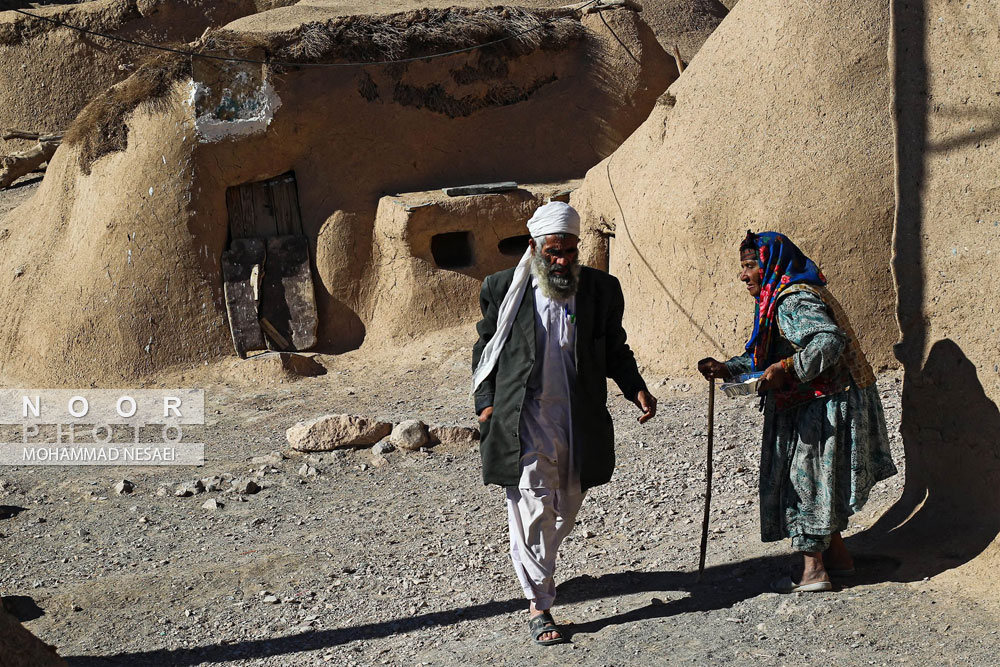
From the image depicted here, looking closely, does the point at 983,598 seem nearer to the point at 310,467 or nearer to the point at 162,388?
the point at 310,467

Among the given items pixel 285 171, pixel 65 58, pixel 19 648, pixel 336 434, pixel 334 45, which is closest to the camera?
pixel 19 648

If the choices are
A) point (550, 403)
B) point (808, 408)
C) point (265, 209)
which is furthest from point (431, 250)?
point (808, 408)

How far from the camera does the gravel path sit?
4.08 meters

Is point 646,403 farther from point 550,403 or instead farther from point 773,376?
point 773,376

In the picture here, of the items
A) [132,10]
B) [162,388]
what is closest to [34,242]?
[162,388]

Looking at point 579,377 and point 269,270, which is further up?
point 269,270

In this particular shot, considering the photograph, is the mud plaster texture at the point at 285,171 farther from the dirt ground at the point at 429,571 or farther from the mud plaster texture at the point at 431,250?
the dirt ground at the point at 429,571

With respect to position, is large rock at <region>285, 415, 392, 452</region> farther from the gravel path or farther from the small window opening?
the small window opening

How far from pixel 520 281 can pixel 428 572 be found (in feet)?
Result: 6.17

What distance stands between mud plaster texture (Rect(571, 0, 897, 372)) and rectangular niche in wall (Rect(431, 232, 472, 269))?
10.3ft

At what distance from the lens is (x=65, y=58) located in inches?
592

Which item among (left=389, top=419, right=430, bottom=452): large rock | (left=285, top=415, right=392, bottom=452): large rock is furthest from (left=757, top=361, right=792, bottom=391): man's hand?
(left=285, top=415, right=392, bottom=452): large rock

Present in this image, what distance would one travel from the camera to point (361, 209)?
38.4 ft

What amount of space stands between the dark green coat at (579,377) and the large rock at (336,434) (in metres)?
3.58
